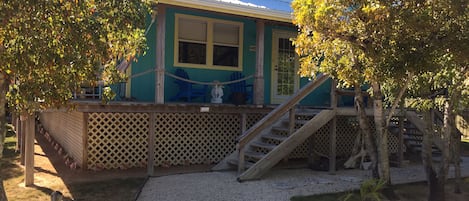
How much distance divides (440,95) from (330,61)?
2.92 m

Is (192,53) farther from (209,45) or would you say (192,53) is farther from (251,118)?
(251,118)

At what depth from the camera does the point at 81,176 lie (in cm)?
854

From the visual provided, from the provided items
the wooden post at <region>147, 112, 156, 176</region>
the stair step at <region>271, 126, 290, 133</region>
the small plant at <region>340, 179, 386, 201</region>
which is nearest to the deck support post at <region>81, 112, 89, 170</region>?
the wooden post at <region>147, 112, 156, 176</region>

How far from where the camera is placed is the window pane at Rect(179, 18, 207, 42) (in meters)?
10.4

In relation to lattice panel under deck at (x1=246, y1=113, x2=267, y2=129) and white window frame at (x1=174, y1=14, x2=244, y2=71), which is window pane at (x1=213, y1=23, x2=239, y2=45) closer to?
white window frame at (x1=174, y1=14, x2=244, y2=71)

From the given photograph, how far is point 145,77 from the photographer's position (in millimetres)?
9883

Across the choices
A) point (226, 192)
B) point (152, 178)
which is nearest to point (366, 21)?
point (226, 192)

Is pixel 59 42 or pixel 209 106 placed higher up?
pixel 59 42

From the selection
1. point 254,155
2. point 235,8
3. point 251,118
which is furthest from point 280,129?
point 235,8

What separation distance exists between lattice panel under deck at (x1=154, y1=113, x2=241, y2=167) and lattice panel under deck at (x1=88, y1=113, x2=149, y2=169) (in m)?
0.36

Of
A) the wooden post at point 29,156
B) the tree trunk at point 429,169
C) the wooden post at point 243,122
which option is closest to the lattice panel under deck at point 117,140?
the wooden post at point 29,156

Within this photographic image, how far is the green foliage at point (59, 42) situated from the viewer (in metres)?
3.81

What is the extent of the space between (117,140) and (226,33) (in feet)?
13.2

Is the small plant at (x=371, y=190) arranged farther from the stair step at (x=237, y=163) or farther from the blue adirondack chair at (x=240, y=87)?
the blue adirondack chair at (x=240, y=87)
